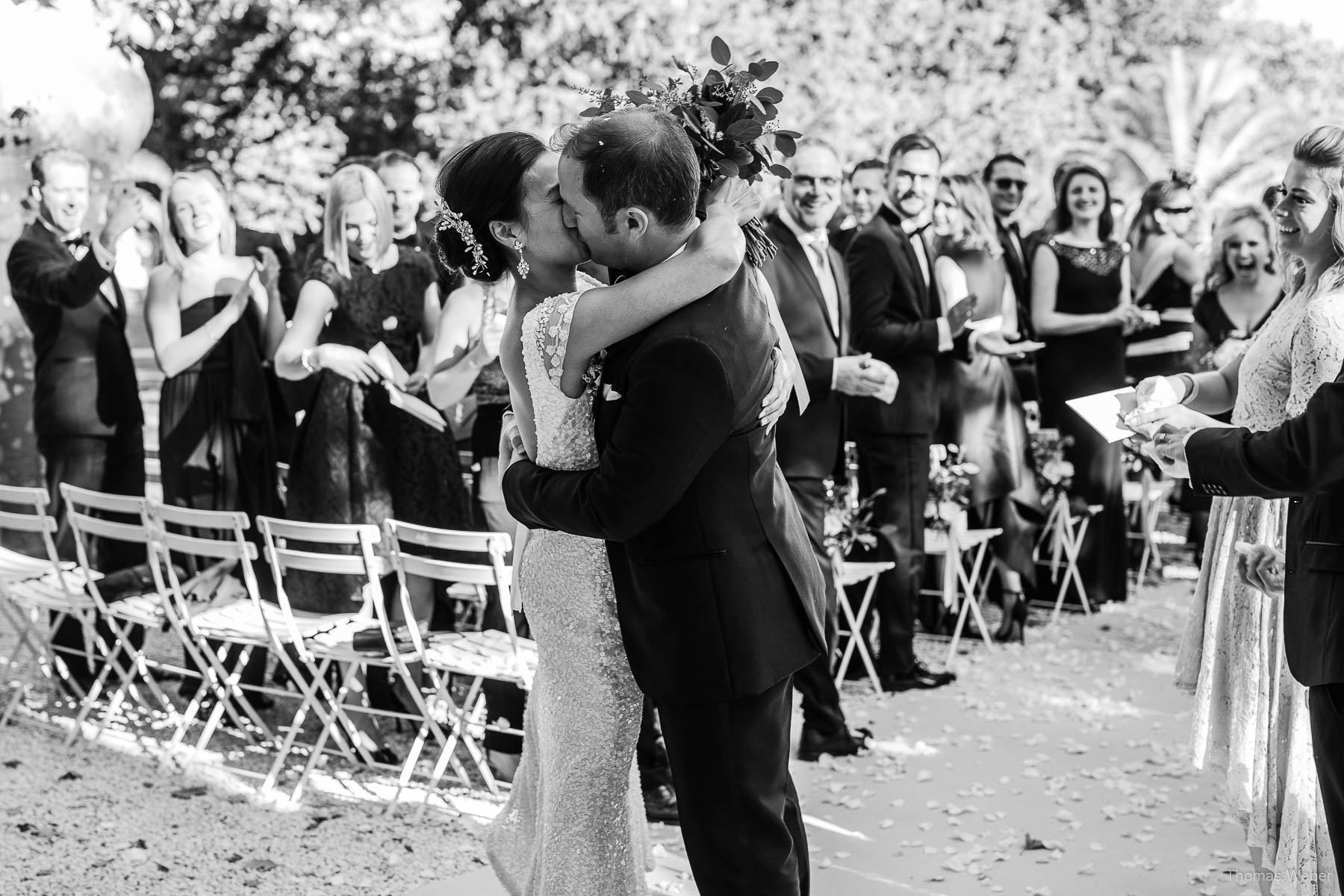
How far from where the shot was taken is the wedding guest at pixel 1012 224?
25.1 ft

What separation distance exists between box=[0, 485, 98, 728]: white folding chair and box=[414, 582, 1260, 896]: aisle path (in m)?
2.41

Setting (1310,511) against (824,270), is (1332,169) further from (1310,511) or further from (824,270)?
(824,270)

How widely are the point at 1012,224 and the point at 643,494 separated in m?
5.88

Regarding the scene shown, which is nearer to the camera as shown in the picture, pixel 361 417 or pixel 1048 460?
pixel 361 417

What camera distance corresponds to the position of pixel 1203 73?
25859 millimetres

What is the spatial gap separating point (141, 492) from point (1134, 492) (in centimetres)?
575

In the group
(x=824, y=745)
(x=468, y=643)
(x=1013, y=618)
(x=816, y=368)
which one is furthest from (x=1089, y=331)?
(x=468, y=643)

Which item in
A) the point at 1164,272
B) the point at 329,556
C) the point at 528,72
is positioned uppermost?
the point at 528,72

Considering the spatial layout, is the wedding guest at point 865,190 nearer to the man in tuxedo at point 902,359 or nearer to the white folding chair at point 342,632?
the man in tuxedo at point 902,359

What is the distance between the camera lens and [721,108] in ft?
9.30

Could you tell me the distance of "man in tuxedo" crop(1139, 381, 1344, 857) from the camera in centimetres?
268

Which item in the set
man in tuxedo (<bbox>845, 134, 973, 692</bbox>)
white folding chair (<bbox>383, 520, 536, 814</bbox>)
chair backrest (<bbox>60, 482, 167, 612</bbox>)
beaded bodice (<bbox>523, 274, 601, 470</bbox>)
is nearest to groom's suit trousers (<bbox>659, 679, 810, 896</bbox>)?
beaded bodice (<bbox>523, 274, 601, 470</bbox>)

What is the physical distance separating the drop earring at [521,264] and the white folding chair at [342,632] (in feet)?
6.20

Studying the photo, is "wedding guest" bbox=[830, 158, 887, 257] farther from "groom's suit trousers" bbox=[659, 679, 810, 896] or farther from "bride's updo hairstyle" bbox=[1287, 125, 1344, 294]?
"groom's suit trousers" bbox=[659, 679, 810, 896]
